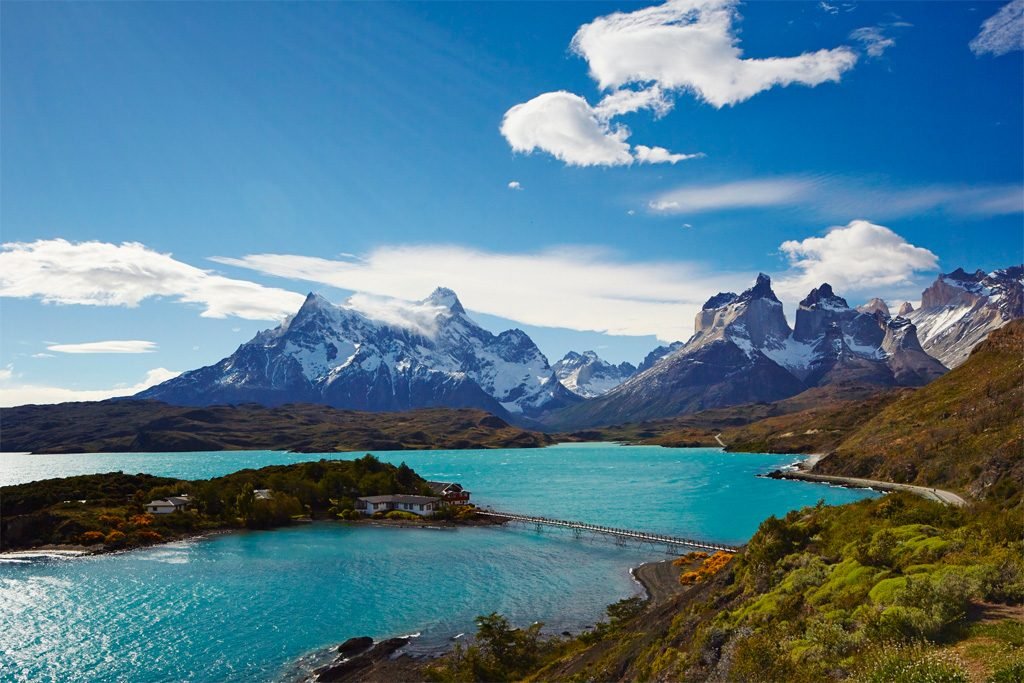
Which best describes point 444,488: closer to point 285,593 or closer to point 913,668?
point 285,593

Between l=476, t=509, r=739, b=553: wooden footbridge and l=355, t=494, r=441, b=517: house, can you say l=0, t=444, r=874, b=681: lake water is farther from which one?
l=355, t=494, r=441, b=517: house

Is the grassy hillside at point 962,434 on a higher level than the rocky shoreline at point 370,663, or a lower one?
higher

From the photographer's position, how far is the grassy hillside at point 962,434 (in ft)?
313

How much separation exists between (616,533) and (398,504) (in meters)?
45.4

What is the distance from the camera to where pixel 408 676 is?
43750 millimetres

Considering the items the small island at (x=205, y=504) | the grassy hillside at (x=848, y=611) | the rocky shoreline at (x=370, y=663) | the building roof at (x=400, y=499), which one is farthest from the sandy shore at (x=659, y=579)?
the building roof at (x=400, y=499)

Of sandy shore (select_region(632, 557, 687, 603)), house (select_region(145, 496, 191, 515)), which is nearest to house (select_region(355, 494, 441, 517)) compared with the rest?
house (select_region(145, 496, 191, 515))

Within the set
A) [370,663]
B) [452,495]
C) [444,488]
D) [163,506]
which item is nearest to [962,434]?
[452,495]

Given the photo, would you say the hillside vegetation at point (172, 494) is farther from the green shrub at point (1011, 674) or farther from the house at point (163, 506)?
the green shrub at point (1011, 674)

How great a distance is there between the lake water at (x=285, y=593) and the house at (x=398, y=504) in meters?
9.59

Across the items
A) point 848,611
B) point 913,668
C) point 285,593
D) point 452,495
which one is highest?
point 913,668

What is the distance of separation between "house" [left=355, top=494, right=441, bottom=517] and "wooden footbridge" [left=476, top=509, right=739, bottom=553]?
9540 millimetres

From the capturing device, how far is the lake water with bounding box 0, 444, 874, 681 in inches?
1970

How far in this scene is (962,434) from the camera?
403 ft
